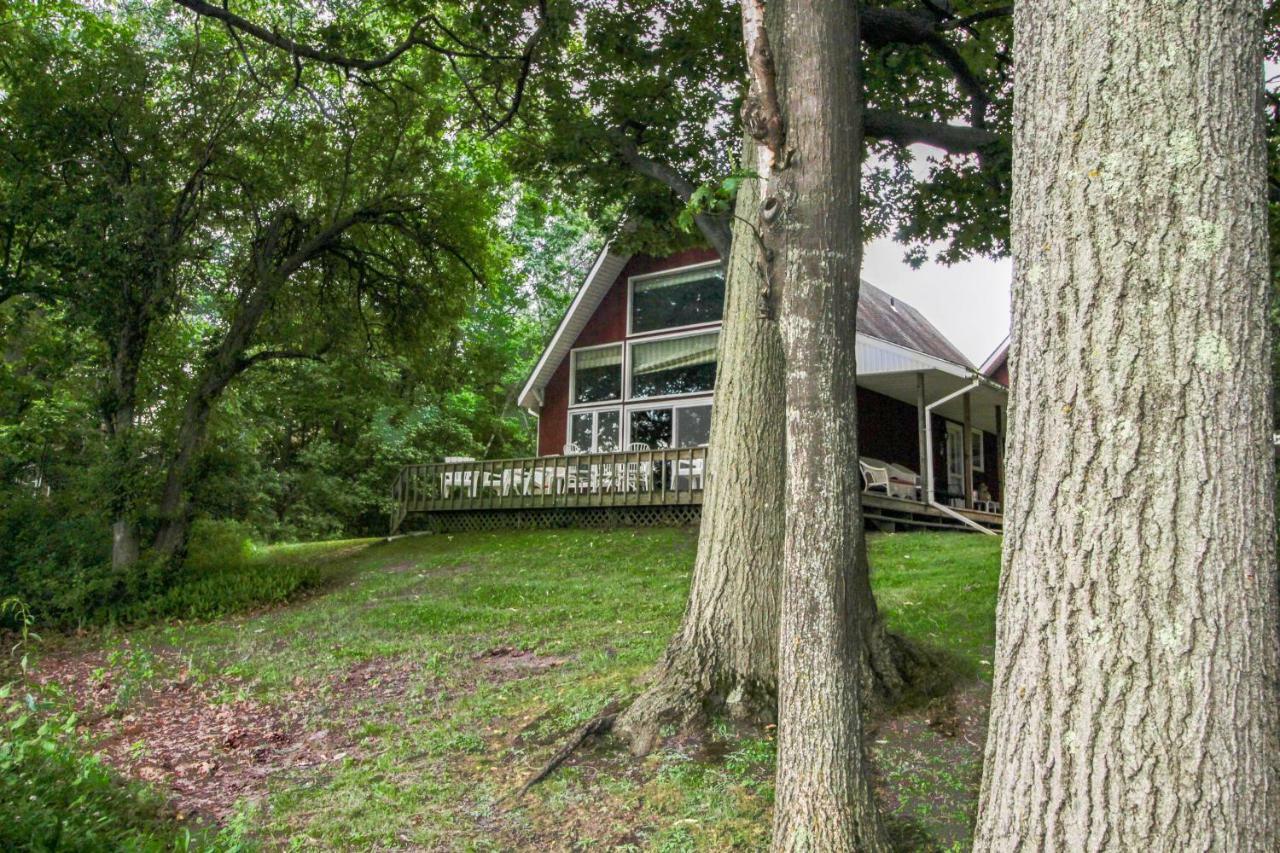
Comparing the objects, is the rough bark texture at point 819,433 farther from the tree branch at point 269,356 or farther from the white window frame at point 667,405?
the white window frame at point 667,405

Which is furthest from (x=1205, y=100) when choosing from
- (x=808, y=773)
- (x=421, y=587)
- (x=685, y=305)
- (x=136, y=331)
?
(x=685, y=305)

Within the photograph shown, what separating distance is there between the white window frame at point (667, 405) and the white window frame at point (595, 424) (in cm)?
3

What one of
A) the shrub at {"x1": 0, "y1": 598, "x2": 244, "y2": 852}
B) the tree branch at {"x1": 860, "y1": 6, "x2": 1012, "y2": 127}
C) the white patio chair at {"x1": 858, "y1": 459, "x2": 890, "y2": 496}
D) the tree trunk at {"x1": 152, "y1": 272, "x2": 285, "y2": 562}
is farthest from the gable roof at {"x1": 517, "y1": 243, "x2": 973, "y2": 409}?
the shrub at {"x1": 0, "y1": 598, "x2": 244, "y2": 852}

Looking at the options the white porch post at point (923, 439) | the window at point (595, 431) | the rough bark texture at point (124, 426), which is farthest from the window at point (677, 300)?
the rough bark texture at point (124, 426)

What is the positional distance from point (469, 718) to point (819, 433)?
11.1 ft

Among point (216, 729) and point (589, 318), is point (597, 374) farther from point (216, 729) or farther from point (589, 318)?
point (216, 729)

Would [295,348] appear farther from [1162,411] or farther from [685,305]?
[1162,411]

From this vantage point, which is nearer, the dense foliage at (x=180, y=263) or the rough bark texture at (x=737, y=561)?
the rough bark texture at (x=737, y=561)

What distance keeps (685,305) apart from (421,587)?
940cm

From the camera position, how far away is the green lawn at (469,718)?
4.55 meters

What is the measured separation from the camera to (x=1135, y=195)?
2.31 m

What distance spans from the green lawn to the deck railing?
3.92m

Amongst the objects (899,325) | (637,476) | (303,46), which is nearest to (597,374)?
(637,476)

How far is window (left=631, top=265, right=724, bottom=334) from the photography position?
18938mm
